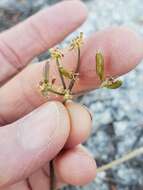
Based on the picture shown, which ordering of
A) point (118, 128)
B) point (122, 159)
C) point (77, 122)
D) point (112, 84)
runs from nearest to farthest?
1. point (112, 84)
2. point (77, 122)
3. point (122, 159)
4. point (118, 128)

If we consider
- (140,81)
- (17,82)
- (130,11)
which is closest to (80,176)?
(17,82)

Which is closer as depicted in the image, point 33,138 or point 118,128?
point 33,138

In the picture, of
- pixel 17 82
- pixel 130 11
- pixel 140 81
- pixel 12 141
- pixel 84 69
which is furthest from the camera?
pixel 130 11

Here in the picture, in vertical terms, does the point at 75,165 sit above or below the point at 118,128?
above

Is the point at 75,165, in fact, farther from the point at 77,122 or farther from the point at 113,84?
the point at 113,84

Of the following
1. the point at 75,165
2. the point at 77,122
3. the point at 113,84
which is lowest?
the point at 75,165

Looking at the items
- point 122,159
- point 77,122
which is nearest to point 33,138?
point 77,122

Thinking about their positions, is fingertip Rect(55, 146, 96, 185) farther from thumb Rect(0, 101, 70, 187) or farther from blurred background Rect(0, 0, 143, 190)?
blurred background Rect(0, 0, 143, 190)

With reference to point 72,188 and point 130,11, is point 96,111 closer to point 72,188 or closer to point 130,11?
point 72,188
